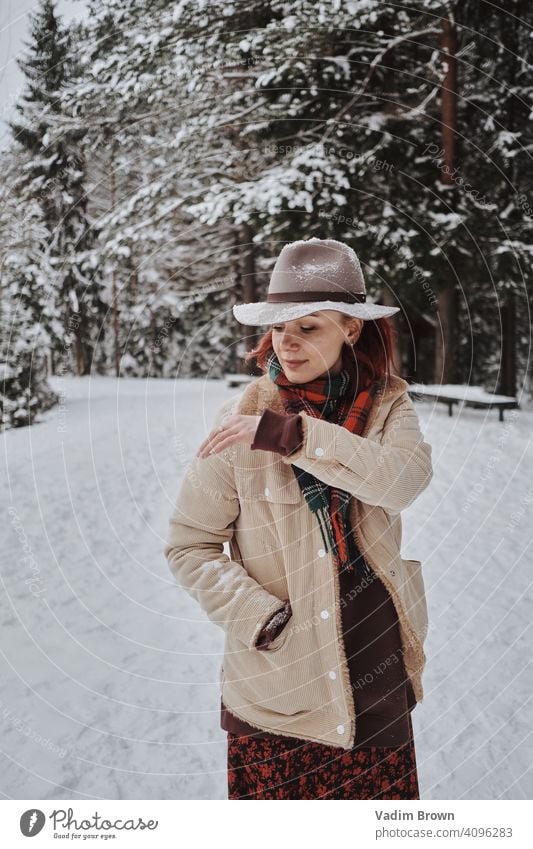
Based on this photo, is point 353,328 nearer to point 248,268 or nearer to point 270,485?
point 270,485

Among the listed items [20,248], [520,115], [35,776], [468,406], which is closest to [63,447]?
[20,248]

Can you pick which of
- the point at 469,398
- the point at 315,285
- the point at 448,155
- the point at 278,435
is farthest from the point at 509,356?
the point at 278,435

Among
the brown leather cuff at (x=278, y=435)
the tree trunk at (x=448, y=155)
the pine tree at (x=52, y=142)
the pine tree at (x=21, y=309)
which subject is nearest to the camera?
the brown leather cuff at (x=278, y=435)

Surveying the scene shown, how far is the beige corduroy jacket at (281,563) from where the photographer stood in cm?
143

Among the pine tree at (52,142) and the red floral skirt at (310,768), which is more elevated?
the pine tree at (52,142)

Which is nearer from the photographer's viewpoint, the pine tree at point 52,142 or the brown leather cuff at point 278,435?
the brown leather cuff at point 278,435

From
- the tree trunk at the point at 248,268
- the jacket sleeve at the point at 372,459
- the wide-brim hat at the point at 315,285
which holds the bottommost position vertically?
the jacket sleeve at the point at 372,459

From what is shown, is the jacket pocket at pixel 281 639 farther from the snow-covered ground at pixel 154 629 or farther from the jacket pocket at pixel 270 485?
the snow-covered ground at pixel 154 629

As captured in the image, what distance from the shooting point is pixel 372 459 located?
51.8 inches

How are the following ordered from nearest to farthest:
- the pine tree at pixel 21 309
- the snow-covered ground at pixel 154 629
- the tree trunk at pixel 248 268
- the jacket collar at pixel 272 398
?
1. the jacket collar at pixel 272 398
2. the snow-covered ground at pixel 154 629
3. the pine tree at pixel 21 309
4. the tree trunk at pixel 248 268

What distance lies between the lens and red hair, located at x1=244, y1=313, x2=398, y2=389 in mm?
1551

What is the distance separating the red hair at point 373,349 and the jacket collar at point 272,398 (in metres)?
0.04

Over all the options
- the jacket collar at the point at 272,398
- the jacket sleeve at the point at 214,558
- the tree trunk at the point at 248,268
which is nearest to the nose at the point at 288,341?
the jacket collar at the point at 272,398
